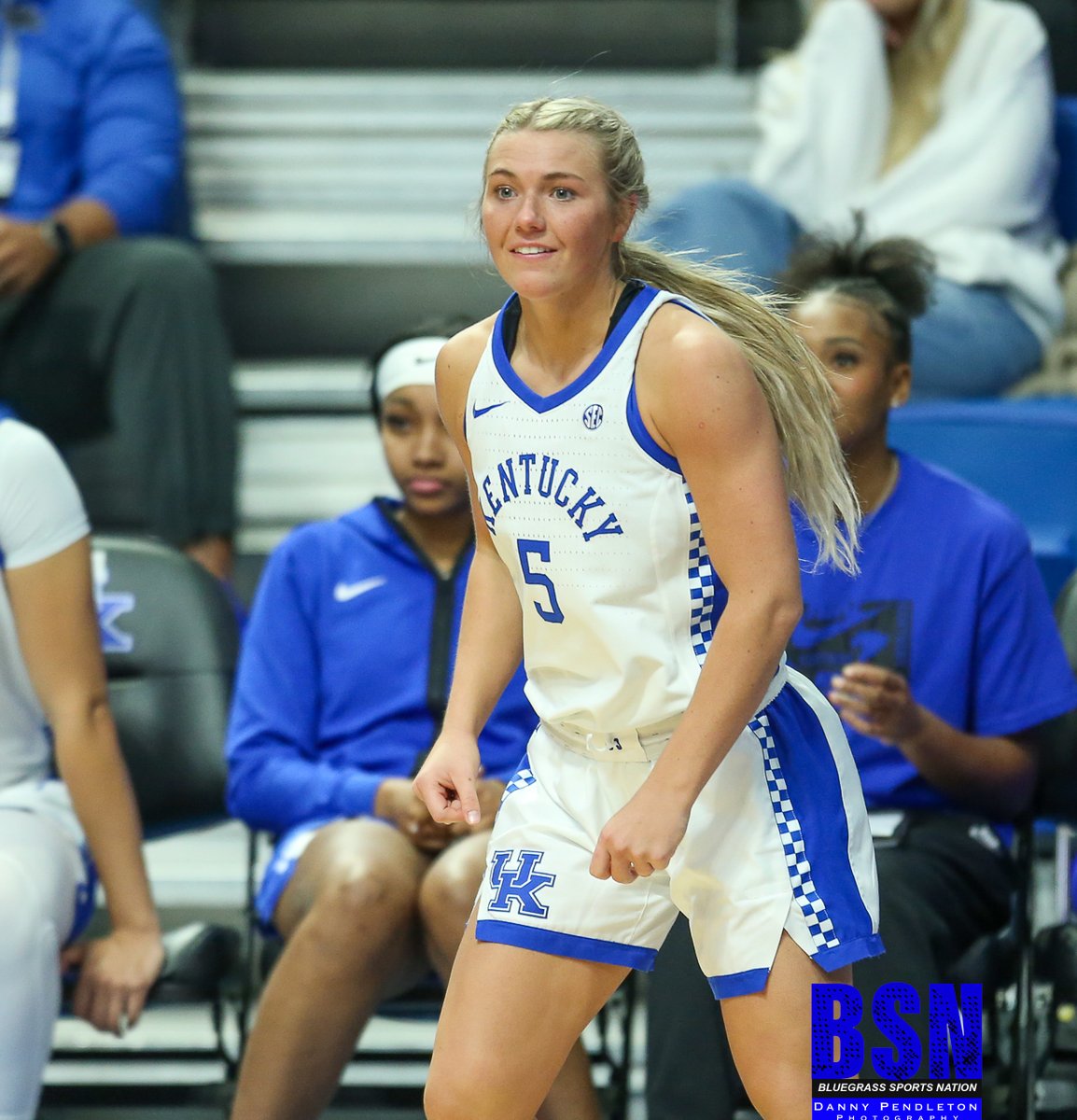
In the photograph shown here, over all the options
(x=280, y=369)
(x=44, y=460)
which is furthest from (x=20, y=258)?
(x=44, y=460)

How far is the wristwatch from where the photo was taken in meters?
4.02

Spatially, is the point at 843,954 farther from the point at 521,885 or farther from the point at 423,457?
the point at 423,457

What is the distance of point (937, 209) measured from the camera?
4.32m

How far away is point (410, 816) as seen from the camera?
2684mm

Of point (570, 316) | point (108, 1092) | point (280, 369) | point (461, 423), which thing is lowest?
point (108, 1092)

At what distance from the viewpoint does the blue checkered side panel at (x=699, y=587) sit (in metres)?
1.93

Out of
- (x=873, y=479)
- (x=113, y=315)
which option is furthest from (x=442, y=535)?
(x=113, y=315)

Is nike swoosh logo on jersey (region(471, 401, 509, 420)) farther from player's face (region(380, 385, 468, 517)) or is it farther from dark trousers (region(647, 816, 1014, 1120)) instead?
player's face (region(380, 385, 468, 517))

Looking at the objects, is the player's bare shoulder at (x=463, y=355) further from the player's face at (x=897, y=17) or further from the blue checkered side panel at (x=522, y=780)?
the player's face at (x=897, y=17)

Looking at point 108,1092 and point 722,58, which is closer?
point 108,1092

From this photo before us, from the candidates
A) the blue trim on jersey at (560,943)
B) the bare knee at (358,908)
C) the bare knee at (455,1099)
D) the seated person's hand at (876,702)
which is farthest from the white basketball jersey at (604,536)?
the bare knee at (358,908)

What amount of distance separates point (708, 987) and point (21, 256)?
2325 millimetres

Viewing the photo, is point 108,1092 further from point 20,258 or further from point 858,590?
point 20,258

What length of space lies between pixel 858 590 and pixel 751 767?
935mm
